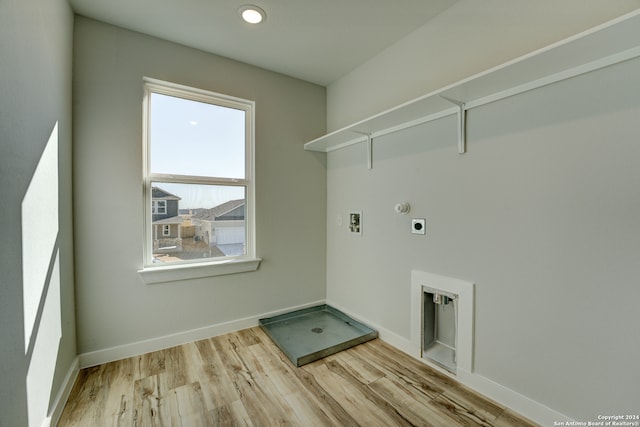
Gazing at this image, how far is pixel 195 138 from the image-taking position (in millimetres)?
2387

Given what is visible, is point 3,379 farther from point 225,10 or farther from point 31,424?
point 225,10

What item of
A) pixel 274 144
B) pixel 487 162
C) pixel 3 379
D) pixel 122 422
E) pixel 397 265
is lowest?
pixel 122 422

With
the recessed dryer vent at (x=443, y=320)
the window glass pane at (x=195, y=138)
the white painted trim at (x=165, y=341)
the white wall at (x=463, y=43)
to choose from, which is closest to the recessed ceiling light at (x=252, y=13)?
the window glass pane at (x=195, y=138)

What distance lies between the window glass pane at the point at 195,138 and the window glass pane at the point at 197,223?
6.1 inches

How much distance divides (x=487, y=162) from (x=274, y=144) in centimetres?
185

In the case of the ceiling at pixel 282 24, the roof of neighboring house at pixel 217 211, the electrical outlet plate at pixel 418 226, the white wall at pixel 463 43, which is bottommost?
the electrical outlet plate at pixel 418 226

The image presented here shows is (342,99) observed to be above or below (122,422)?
above

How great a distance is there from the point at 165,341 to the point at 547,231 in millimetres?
2762

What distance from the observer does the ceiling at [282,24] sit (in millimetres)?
1815

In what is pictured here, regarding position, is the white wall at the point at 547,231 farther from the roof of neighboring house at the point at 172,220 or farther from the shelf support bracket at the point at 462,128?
the roof of neighboring house at the point at 172,220

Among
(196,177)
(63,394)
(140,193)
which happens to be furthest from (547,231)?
(63,394)

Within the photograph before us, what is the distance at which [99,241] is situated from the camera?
1979 millimetres

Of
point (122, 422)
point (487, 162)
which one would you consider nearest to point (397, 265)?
point (487, 162)

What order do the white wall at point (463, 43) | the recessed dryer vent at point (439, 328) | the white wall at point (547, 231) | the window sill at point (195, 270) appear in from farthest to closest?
the window sill at point (195, 270) < the recessed dryer vent at point (439, 328) < the white wall at point (463, 43) < the white wall at point (547, 231)
